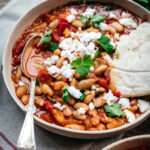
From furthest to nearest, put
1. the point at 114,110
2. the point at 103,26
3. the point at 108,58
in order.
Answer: the point at 103,26 → the point at 108,58 → the point at 114,110

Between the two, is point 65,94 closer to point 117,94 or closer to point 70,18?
point 117,94

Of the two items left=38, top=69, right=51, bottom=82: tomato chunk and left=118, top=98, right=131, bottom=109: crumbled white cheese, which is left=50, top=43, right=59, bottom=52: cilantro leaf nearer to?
left=38, top=69, right=51, bottom=82: tomato chunk

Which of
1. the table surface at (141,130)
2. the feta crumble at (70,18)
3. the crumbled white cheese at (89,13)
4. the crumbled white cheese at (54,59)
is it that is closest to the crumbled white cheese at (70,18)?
the feta crumble at (70,18)

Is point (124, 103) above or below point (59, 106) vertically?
below

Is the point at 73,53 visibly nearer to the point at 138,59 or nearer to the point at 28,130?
the point at 138,59

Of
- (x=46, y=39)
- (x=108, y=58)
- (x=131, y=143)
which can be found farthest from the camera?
(x=46, y=39)

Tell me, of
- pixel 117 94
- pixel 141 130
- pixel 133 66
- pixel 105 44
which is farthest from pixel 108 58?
pixel 141 130

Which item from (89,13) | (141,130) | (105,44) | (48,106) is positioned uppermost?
(89,13)

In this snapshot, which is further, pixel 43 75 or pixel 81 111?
pixel 43 75
